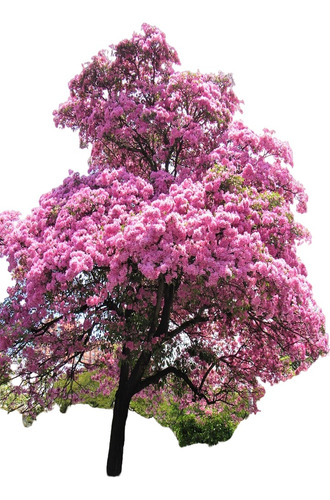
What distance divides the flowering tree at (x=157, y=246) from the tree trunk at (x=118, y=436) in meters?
0.04

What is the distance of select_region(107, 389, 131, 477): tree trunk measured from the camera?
48.8 ft

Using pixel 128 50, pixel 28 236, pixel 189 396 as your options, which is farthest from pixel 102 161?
pixel 189 396

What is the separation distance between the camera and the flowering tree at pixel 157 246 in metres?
11.3

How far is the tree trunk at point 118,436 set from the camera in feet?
48.8

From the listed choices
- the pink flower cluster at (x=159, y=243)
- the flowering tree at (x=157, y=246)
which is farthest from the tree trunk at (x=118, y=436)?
the pink flower cluster at (x=159, y=243)

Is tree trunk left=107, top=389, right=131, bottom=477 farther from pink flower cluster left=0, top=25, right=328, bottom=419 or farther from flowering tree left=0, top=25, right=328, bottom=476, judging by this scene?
pink flower cluster left=0, top=25, right=328, bottom=419

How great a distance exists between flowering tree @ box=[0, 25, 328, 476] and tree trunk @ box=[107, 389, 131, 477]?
0.12ft

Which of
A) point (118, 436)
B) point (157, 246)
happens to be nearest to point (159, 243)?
point (157, 246)

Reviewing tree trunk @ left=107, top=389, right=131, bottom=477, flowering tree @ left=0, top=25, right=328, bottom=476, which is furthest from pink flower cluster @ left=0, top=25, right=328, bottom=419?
tree trunk @ left=107, top=389, right=131, bottom=477

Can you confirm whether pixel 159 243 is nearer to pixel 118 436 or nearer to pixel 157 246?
pixel 157 246

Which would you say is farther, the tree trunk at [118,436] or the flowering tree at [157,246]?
the tree trunk at [118,436]

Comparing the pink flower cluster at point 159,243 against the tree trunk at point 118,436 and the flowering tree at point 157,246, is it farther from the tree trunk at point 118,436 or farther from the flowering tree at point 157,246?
the tree trunk at point 118,436

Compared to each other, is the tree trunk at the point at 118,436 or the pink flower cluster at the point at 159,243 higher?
the pink flower cluster at the point at 159,243

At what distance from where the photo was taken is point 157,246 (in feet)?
36.1
